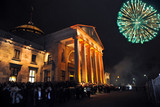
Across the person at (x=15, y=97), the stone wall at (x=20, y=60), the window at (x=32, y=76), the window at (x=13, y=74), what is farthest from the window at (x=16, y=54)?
the person at (x=15, y=97)

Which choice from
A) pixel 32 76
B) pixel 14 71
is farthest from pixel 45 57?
pixel 14 71

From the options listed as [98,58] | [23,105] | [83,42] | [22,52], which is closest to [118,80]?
[98,58]

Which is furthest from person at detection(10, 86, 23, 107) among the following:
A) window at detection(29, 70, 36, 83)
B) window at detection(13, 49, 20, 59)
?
window at detection(29, 70, 36, 83)

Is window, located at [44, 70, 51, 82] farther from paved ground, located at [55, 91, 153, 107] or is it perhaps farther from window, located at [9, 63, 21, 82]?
paved ground, located at [55, 91, 153, 107]

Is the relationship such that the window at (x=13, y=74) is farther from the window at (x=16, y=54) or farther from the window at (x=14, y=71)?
the window at (x=16, y=54)

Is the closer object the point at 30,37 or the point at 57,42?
the point at 57,42

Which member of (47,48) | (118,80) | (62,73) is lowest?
(118,80)

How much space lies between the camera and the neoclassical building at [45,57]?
23.4 meters

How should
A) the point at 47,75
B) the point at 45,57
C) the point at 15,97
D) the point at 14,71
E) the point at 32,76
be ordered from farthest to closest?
the point at 45,57
the point at 47,75
the point at 32,76
the point at 14,71
the point at 15,97

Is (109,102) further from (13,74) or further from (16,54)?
(16,54)

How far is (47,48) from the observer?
1314 inches

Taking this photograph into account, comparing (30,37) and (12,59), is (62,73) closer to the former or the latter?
(12,59)

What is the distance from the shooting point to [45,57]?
106 ft

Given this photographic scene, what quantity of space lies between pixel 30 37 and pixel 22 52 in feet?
60.9
